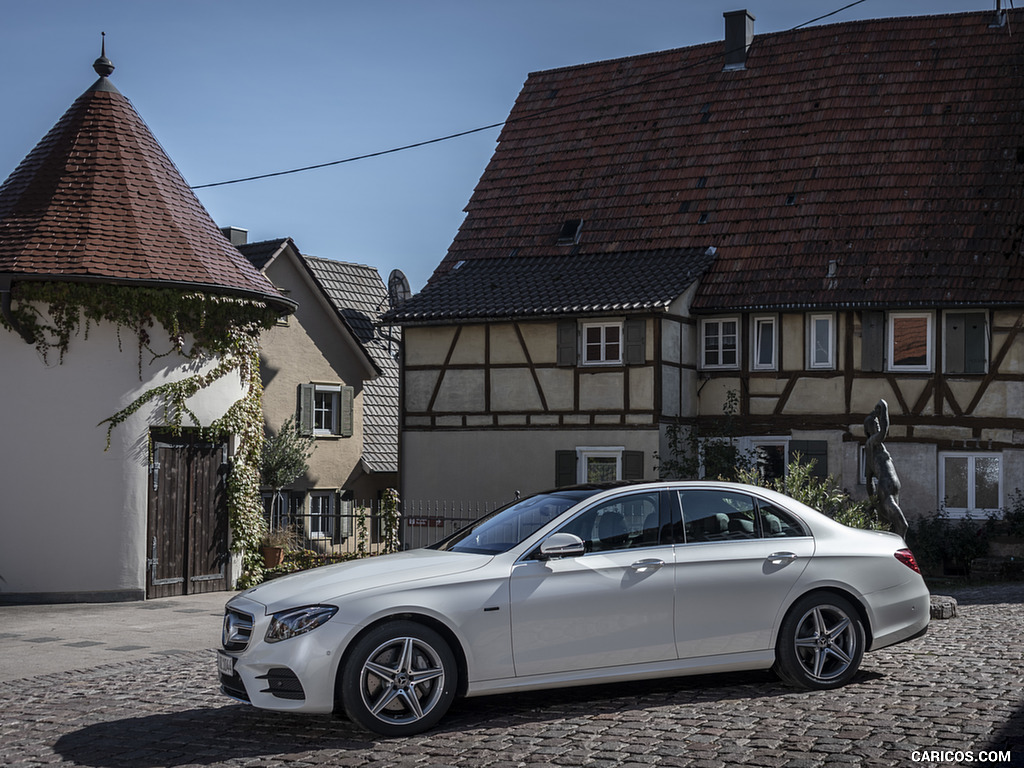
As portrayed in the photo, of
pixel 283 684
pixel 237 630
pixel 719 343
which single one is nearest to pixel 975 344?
pixel 719 343

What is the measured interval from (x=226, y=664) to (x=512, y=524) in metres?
2.16

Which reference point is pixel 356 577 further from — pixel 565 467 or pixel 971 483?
pixel 971 483

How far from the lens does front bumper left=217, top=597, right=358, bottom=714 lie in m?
7.57

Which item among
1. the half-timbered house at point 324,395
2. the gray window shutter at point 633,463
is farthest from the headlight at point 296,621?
the half-timbered house at point 324,395

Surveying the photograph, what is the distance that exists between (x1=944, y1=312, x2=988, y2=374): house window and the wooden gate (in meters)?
14.1

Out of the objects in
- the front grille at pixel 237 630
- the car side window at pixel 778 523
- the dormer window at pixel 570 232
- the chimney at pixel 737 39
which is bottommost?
the front grille at pixel 237 630

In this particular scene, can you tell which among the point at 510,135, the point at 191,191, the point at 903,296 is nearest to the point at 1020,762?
the point at 191,191

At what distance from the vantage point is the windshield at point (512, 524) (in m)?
8.67

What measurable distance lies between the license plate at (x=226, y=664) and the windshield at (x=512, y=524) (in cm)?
170

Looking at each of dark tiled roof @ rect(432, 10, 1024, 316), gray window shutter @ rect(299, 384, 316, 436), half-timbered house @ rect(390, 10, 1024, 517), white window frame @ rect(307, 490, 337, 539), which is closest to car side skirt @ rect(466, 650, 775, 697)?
half-timbered house @ rect(390, 10, 1024, 517)

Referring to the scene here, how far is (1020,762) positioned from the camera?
667cm

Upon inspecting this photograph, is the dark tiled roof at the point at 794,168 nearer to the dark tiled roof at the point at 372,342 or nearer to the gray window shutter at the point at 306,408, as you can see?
the gray window shutter at the point at 306,408

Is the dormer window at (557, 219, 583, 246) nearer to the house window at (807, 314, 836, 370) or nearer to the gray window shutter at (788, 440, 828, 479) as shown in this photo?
the house window at (807, 314, 836, 370)

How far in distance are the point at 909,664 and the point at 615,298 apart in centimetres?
1566
